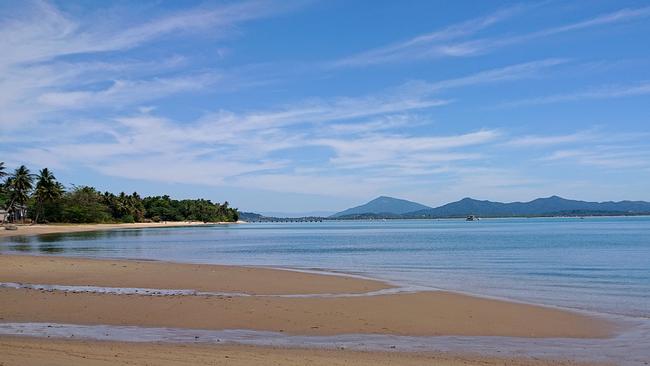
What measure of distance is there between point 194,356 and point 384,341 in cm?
413

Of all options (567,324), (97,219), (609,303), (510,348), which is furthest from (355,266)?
(97,219)

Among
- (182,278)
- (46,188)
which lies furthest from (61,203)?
(182,278)

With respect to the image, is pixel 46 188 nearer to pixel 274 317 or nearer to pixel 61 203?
pixel 61 203

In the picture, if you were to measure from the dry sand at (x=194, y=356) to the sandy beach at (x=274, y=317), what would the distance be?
0.06 feet

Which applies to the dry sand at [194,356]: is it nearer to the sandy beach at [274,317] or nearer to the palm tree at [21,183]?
the sandy beach at [274,317]

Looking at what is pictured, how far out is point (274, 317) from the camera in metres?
14.4

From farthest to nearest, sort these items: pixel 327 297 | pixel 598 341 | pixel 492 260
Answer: pixel 492 260 → pixel 327 297 → pixel 598 341

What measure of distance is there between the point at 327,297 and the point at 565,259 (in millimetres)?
23523

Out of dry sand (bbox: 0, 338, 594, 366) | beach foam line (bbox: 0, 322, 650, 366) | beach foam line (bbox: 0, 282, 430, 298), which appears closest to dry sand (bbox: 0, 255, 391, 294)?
beach foam line (bbox: 0, 282, 430, 298)

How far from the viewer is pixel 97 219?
431ft

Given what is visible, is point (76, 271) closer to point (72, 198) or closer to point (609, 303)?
point (609, 303)

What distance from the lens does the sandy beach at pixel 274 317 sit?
32.0 feet

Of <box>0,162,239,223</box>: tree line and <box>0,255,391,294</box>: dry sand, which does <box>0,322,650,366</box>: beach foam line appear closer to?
<box>0,255,391,294</box>: dry sand

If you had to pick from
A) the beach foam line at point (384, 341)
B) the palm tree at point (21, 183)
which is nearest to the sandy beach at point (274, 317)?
the beach foam line at point (384, 341)
